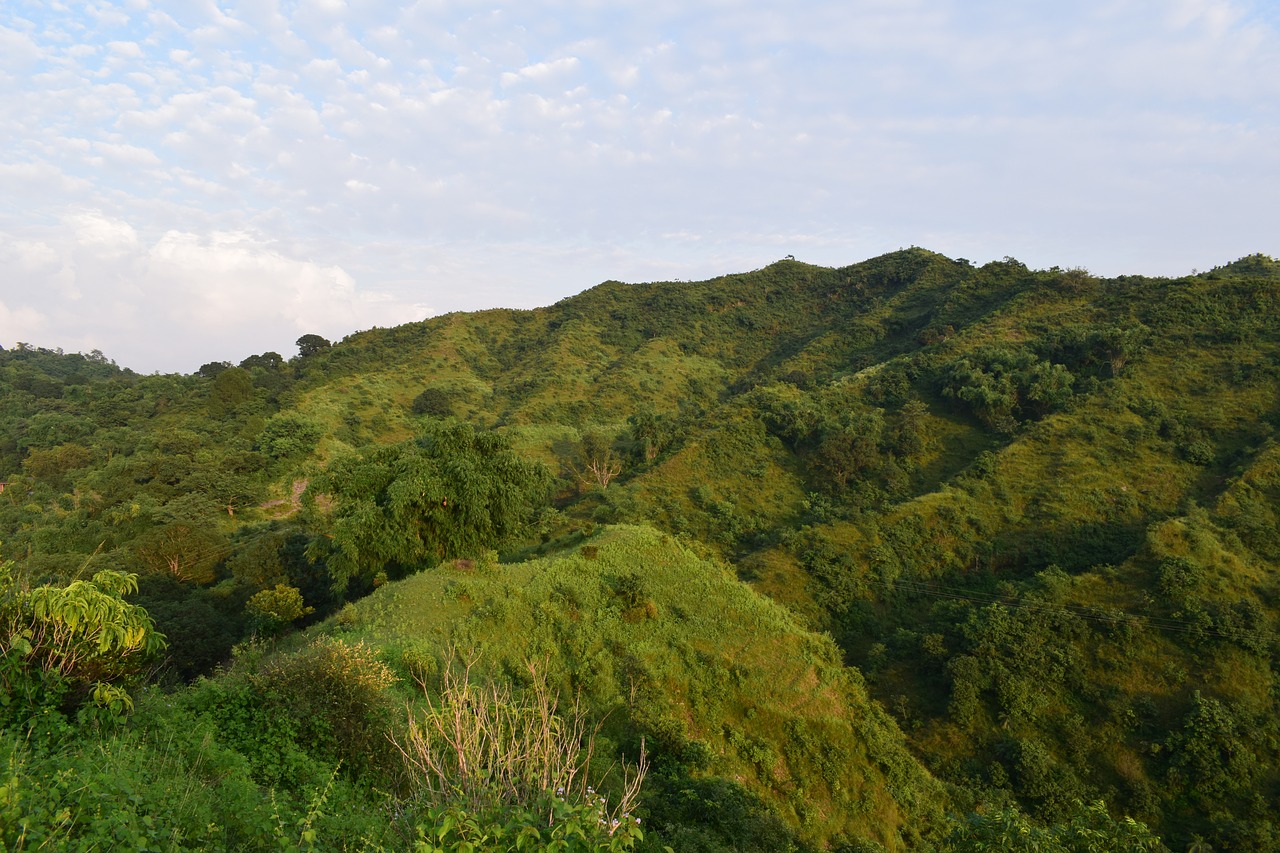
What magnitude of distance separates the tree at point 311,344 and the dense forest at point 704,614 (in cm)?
2557

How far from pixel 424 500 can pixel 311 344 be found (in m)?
72.1

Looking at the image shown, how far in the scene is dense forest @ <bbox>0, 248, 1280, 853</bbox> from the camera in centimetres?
667

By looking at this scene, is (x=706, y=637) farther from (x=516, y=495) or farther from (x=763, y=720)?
(x=516, y=495)

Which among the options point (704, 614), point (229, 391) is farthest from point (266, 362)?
point (704, 614)

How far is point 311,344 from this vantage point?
3155 inches

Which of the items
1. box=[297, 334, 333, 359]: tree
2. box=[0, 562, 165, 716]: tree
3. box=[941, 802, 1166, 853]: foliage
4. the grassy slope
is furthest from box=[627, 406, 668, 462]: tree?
box=[297, 334, 333, 359]: tree

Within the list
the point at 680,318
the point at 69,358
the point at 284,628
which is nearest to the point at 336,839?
the point at 284,628

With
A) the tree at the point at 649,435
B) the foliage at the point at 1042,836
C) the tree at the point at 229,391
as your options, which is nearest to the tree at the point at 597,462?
the tree at the point at 649,435

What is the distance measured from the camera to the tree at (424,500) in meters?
18.3

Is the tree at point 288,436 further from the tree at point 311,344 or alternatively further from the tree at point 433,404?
the tree at point 311,344

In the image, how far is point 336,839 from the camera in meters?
5.98

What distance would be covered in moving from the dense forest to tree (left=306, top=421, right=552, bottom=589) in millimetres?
105

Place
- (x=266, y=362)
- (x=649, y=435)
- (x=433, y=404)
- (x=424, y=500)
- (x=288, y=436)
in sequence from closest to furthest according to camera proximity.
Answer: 1. (x=424, y=500)
2. (x=649, y=435)
3. (x=288, y=436)
4. (x=433, y=404)
5. (x=266, y=362)

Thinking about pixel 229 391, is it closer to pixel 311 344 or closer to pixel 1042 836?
pixel 311 344
